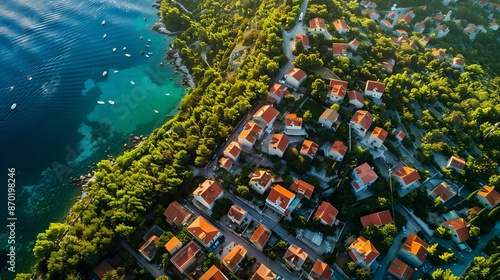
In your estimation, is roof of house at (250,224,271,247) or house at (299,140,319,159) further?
house at (299,140,319,159)

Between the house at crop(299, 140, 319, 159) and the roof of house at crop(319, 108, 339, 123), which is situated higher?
the roof of house at crop(319, 108, 339, 123)

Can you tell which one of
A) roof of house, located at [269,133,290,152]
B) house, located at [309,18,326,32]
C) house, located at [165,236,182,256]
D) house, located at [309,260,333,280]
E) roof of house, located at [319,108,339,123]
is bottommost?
house, located at [165,236,182,256]

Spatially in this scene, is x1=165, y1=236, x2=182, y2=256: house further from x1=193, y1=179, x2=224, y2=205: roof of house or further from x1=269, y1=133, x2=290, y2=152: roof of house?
x1=269, y1=133, x2=290, y2=152: roof of house

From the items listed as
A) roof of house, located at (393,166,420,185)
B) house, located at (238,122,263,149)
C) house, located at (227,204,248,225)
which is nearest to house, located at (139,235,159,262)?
house, located at (227,204,248,225)

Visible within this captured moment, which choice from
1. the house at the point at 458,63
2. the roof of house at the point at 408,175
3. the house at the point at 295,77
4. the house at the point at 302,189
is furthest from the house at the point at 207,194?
the house at the point at 458,63

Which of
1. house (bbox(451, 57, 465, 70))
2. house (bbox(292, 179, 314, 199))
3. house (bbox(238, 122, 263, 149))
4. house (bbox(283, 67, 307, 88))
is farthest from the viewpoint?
house (bbox(451, 57, 465, 70))

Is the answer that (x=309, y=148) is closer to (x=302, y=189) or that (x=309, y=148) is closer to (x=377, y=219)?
(x=302, y=189)

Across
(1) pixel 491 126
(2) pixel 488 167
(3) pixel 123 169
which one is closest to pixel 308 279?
(3) pixel 123 169

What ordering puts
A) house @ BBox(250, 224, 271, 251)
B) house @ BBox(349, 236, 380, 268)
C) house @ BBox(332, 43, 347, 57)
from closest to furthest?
house @ BBox(349, 236, 380, 268), house @ BBox(250, 224, 271, 251), house @ BBox(332, 43, 347, 57)
